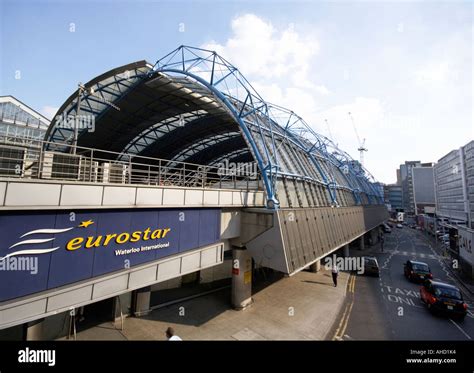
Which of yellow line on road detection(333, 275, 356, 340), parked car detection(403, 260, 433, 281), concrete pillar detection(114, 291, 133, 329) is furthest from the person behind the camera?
parked car detection(403, 260, 433, 281)

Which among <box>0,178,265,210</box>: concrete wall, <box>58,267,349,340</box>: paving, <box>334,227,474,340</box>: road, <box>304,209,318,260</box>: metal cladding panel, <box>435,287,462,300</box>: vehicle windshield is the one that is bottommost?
<box>334,227,474,340</box>: road

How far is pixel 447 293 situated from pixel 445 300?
35.3 inches

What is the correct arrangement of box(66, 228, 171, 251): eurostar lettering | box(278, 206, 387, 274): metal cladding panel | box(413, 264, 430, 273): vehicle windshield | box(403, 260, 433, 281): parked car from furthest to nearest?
box(413, 264, 430, 273): vehicle windshield, box(403, 260, 433, 281): parked car, box(278, 206, 387, 274): metal cladding panel, box(66, 228, 171, 251): eurostar lettering

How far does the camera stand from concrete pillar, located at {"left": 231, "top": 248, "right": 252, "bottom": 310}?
14210 mm

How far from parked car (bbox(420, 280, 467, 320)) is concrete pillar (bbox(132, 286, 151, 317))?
1720 cm

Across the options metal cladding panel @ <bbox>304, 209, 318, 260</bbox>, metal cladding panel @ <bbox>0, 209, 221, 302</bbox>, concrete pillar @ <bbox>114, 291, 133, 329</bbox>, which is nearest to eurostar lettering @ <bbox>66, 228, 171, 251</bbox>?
metal cladding panel @ <bbox>0, 209, 221, 302</bbox>

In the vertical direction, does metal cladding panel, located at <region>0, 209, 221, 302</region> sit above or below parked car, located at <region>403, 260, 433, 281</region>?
above

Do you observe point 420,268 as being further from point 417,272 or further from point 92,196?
point 92,196

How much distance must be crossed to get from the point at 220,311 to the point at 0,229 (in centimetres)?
1161

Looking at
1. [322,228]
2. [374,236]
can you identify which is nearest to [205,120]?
[322,228]

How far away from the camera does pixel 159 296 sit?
15656 mm

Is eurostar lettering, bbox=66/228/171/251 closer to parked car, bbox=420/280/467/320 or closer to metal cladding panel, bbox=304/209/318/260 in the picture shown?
metal cladding panel, bbox=304/209/318/260
